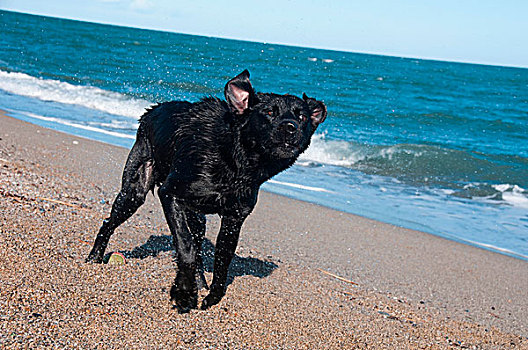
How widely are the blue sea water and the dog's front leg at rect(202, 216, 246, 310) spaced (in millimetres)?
4030

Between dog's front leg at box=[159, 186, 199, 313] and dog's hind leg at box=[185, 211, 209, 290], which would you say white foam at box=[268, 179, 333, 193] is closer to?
dog's hind leg at box=[185, 211, 209, 290]

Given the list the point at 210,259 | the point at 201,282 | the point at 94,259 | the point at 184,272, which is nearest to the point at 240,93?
the point at 184,272

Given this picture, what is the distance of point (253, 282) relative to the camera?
15.4ft

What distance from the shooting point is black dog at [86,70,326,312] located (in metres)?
3.77

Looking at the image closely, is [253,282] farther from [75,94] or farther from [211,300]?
[75,94]

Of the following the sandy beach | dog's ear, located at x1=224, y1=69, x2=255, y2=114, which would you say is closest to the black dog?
dog's ear, located at x1=224, y1=69, x2=255, y2=114

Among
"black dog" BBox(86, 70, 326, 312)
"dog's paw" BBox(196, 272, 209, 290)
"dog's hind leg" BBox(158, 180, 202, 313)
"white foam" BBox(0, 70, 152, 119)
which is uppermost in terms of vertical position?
"black dog" BBox(86, 70, 326, 312)

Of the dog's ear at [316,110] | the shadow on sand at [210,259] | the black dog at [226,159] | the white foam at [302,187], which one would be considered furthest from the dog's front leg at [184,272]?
the white foam at [302,187]

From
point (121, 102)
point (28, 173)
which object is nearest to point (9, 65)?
point (121, 102)

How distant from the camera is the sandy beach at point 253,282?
11.4 ft

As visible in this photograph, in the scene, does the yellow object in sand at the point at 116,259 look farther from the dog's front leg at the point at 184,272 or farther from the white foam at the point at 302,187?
the white foam at the point at 302,187

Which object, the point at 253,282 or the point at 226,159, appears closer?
the point at 226,159

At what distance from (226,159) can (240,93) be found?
480 mm

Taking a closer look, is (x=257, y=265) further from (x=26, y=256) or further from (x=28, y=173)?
(x=28, y=173)
